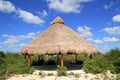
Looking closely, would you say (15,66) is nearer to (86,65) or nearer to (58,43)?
(58,43)

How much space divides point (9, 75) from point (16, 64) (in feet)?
4.48

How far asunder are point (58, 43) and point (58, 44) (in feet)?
0.42

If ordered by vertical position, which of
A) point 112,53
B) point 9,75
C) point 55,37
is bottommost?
point 9,75

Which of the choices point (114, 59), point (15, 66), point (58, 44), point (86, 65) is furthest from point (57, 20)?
point (114, 59)

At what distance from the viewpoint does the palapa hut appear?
52.0 ft

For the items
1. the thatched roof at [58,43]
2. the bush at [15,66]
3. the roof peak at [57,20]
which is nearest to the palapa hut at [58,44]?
the thatched roof at [58,43]

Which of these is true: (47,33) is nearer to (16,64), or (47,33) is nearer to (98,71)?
(16,64)

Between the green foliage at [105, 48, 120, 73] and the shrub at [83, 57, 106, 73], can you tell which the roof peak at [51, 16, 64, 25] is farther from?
the shrub at [83, 57, 106, 73]

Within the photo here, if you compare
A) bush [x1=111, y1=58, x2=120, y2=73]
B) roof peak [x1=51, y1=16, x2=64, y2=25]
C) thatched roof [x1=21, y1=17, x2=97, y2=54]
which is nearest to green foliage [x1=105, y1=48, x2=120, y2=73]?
bush [x1=111, y1=58, x2=120, y2=73]

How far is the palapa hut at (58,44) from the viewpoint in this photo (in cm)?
1585

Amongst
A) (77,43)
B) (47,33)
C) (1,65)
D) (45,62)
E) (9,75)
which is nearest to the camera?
(9,75)

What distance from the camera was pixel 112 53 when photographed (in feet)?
55.9

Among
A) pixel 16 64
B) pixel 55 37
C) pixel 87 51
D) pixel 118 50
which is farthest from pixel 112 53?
pixel 16 64

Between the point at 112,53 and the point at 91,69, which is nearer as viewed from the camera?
the point at 91,69
